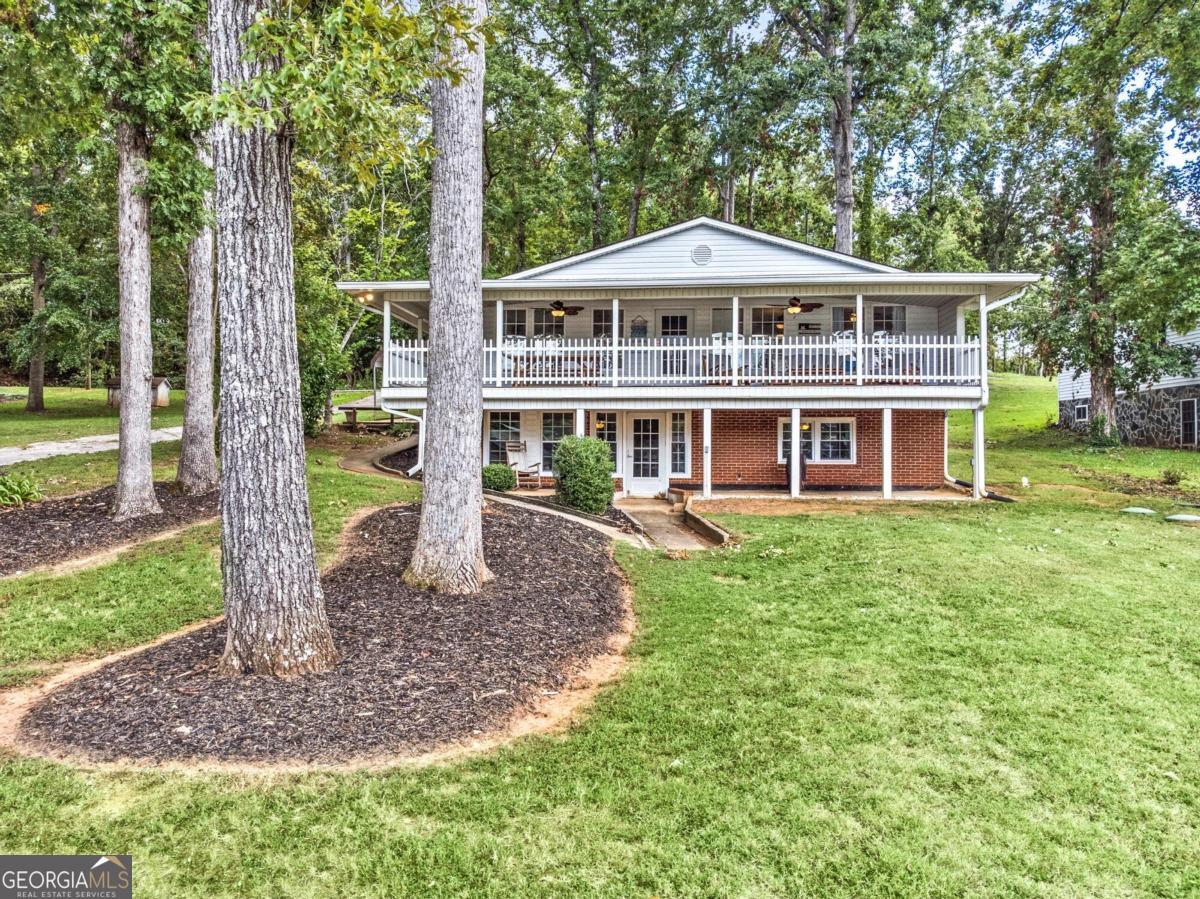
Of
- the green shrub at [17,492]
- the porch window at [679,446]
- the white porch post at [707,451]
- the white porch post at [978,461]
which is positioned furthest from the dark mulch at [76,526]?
the white porch post at [978,461]

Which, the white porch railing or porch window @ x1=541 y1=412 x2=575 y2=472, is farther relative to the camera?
porch window @ x1=541 y1=412 x2=575 y2=472

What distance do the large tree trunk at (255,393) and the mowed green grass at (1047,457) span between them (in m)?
14.9

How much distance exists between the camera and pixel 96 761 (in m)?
3.24

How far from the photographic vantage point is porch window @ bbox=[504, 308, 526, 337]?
15398 mm

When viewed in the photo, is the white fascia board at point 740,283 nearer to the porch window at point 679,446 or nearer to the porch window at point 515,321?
the porch window at point 515,321

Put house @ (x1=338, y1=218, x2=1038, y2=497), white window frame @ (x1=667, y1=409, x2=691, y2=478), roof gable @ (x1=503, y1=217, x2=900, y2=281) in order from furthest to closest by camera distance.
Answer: roof gable @ (x1=503, y1=217, x2=900, y2=281), white window frame @ (x1=667, y1=409, x2=691, y2=478), house @ (x1=338, y1=218, x2=1038, y2=497)

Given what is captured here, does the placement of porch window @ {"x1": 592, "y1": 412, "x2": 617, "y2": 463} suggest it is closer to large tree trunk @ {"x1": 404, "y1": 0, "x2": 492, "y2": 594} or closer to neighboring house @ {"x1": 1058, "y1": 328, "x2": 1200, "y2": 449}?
large tree trunk @ {"x1": 404, "y1": 0, "x2": 492, "y2": 594}

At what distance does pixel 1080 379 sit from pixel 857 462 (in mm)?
16379

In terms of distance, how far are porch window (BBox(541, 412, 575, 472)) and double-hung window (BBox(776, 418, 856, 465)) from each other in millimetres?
4775

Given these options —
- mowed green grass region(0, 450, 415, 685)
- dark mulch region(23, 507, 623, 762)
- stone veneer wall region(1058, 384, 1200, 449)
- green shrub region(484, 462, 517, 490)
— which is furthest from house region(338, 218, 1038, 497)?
stone veneer wall region(1058, 384, 1200, 449)

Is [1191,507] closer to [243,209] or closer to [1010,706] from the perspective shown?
[1010,706]

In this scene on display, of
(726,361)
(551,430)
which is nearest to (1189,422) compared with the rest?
(726,361)

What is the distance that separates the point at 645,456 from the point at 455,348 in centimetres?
892

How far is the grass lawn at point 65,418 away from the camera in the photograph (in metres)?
16.1
